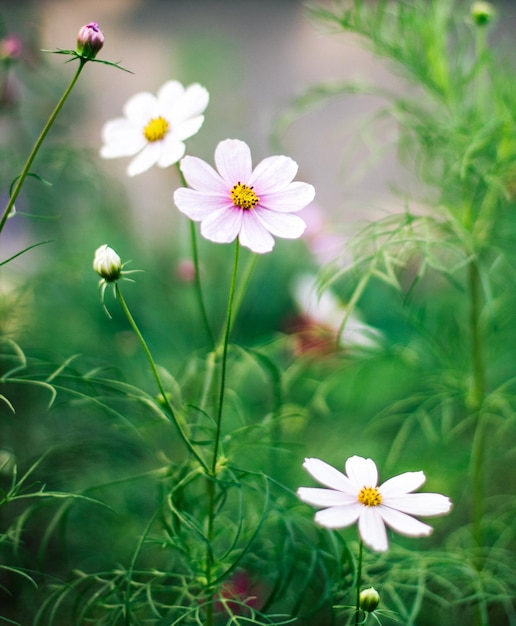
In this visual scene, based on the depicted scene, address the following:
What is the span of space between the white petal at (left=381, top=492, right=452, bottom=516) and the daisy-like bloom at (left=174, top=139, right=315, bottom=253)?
17 centimetres

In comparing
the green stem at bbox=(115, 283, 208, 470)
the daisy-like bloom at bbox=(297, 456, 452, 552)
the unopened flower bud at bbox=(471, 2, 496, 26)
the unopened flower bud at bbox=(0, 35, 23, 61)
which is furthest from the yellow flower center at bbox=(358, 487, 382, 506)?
the unopened flower bud at bbox=(0, 35, 23, 61)

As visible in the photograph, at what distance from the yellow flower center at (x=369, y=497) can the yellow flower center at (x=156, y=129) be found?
32 cm

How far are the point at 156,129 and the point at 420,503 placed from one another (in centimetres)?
35

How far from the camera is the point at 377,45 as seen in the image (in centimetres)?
70

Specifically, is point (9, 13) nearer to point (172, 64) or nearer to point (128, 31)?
point (172, 64)

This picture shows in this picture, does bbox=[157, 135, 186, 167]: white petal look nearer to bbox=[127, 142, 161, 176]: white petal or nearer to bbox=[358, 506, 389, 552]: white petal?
bbox=[127, 142, 161, 176]: white petal

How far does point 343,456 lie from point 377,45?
1.66 feet

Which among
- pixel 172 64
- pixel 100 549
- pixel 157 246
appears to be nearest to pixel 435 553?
pixel 100 549

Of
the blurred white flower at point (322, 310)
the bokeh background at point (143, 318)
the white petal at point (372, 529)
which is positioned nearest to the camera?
the white petal at point (372, 529)

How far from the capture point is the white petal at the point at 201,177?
1.50 ft

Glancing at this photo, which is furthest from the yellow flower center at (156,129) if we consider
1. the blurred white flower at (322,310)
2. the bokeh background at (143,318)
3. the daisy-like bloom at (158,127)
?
the blurred white flower at (322,310)

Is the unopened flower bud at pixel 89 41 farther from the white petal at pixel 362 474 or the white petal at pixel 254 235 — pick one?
the white petal at pixel 362 474

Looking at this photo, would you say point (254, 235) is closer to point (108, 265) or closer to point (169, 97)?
point (108, 265)

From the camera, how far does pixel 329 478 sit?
43cm
